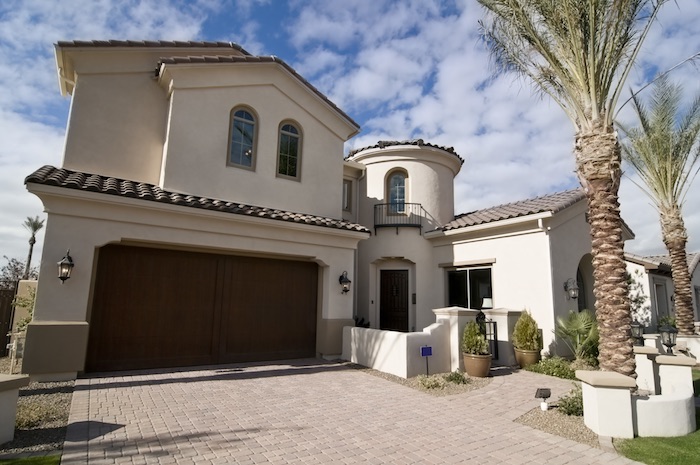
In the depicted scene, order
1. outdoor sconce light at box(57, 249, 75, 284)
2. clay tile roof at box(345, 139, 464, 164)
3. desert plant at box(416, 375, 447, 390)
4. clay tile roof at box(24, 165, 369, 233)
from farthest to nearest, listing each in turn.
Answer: clay tile roof at box(345, 139, 464, 164), desert plant at box(416, 375, 447, 390), clay tile roof at box(24, 165, 369, 233), outdoor sconce light at box(57, 249, 75, 284)

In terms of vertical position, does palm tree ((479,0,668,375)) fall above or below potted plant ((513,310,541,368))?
above

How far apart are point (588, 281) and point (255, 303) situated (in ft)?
41.7

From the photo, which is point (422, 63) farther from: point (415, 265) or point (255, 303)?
point (255, 303)

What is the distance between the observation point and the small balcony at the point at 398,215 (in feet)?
51.2

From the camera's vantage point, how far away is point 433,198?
16000 mm

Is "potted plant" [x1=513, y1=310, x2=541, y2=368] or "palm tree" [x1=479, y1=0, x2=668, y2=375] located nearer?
"palm tree" [x1=479, y1=0, x2=668, y2=375]

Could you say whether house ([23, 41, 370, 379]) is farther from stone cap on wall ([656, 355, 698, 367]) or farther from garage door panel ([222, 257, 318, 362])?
stone cap on wall ([656, 355, 698, 367])

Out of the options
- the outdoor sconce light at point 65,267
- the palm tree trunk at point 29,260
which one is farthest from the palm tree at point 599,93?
the palm tree trunk at point 29,260

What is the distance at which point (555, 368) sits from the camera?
1030cm

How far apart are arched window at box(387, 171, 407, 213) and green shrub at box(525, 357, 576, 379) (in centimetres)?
762

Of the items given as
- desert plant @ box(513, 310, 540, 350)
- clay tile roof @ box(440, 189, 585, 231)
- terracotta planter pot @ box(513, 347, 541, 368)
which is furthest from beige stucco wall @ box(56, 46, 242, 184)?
terracotta planter pot @ box(513, 347, 541, 368)

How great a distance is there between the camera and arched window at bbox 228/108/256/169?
11.8 m

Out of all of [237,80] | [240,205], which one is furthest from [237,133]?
[240,205]

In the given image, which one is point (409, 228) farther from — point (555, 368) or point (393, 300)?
point (555, 368)
